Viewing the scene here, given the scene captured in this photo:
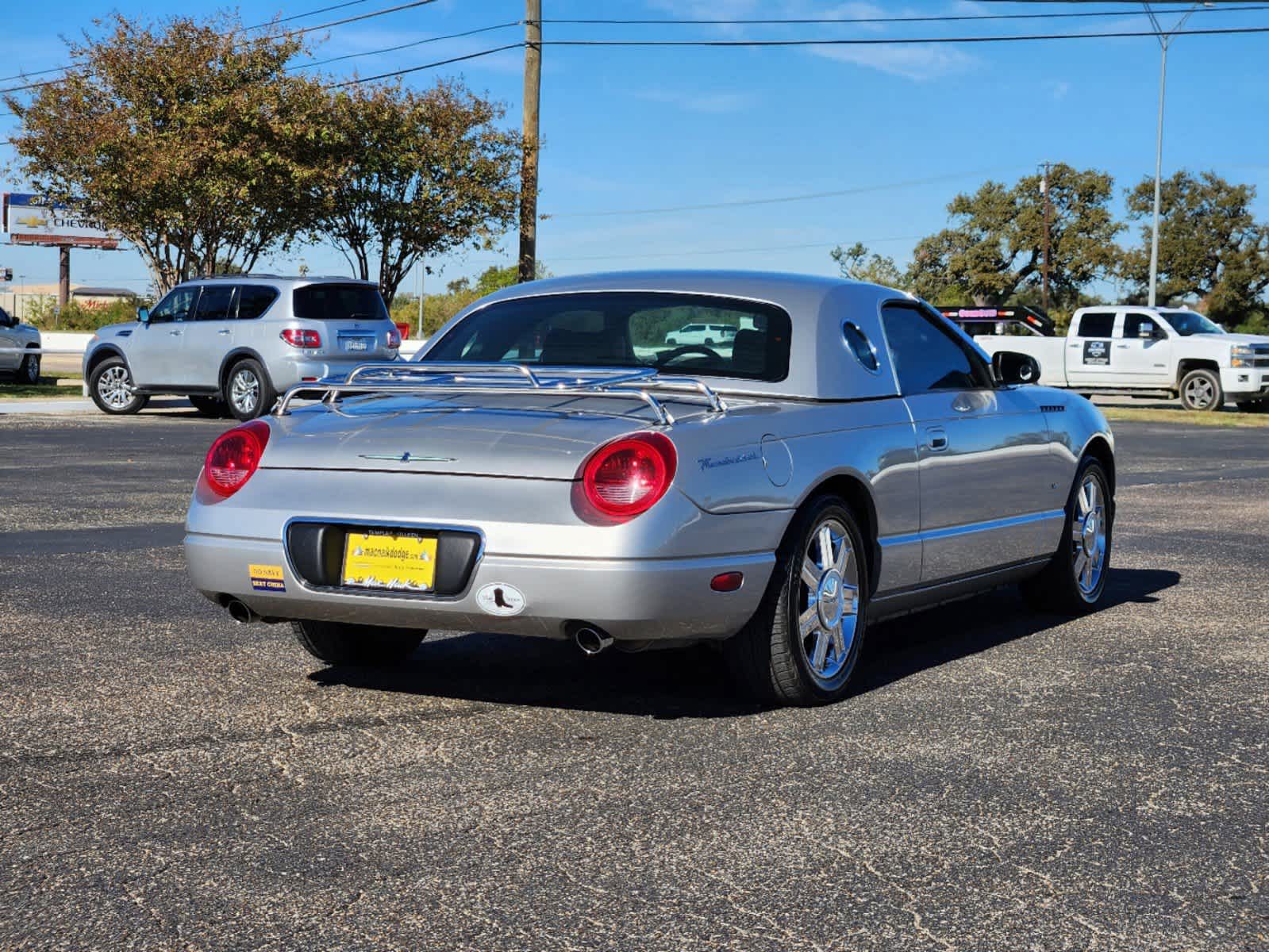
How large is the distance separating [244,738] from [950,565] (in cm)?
280

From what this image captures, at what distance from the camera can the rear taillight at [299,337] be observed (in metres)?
21.2

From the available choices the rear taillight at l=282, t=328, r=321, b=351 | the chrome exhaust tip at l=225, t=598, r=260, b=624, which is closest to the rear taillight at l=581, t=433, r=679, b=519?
the chrome exhaust tip at l=225, t=598, r=260, b=624

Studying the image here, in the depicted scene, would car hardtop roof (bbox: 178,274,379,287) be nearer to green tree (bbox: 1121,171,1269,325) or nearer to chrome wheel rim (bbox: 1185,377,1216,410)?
chrome wheel rim (bbox: 1185,377,1216,410)

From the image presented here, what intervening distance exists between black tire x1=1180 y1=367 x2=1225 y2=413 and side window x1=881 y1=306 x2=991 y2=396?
2521 centimetres

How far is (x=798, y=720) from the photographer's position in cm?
536

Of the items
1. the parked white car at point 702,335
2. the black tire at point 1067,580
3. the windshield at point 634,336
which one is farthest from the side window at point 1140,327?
the parked white car at point 702,335

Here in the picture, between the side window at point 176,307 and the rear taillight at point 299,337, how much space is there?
1791mm

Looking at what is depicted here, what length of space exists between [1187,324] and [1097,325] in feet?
5.34

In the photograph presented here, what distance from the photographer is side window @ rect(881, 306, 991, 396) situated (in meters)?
6.46

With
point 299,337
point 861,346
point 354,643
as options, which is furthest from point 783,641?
point 299,337

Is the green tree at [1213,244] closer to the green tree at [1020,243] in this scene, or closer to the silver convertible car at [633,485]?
the green tree at [1020,243]

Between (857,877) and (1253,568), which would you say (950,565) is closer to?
(857,877)

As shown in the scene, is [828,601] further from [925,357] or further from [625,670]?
[925,357]

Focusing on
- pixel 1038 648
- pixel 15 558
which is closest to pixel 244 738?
pixel 1038 648
